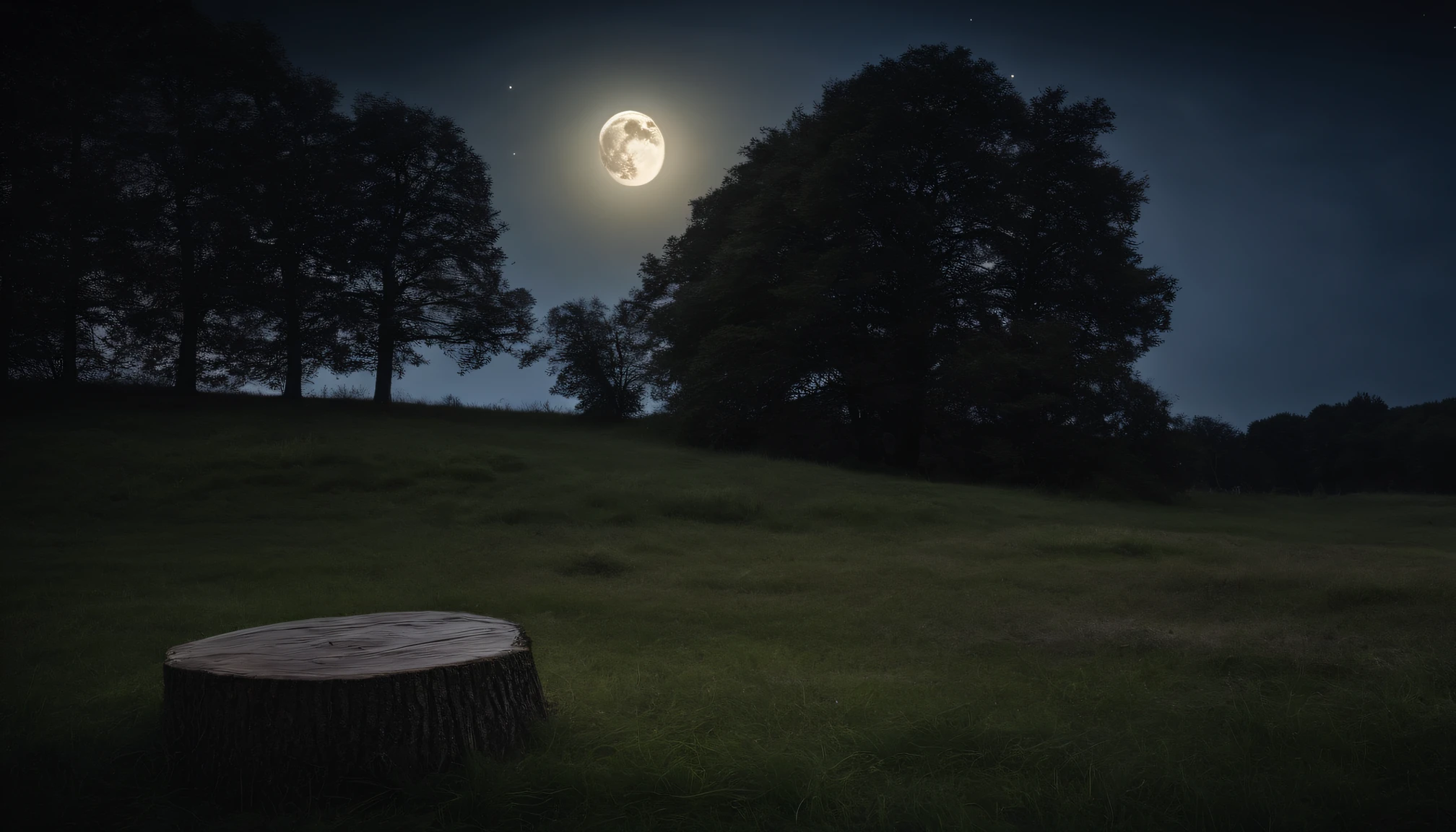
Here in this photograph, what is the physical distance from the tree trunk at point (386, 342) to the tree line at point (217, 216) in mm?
84

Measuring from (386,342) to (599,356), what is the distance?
11.4m

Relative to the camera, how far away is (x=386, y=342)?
114 feet

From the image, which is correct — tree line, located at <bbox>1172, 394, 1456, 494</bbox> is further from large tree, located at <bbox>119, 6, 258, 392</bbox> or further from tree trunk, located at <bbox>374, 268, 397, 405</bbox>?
large tree, located at <bbox>119, 6, 258, 392</bbox>

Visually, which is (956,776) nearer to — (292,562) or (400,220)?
(292,562)

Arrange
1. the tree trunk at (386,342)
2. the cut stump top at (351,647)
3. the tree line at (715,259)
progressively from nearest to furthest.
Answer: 1. the cut stump top at (351,647)
2. the tree line at (715,259)
3. the tree trunk at (386,342)

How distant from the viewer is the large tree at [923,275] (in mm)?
30047

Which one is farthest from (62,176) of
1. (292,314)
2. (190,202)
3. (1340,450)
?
(1340,450)

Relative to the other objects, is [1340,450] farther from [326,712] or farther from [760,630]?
[326,712]

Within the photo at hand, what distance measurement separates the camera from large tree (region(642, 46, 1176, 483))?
30047mm

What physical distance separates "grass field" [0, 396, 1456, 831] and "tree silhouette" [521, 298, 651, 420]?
17.9 m

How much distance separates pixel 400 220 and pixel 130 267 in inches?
399

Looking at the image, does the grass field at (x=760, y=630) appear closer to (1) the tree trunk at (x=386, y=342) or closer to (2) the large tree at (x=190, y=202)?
(2) the large tree at (x=190, y=202)

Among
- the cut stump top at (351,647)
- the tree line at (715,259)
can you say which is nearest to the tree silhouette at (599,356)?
the tree line at (715,259)

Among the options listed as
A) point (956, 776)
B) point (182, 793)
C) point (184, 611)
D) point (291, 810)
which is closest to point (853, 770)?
point (956, 776)
